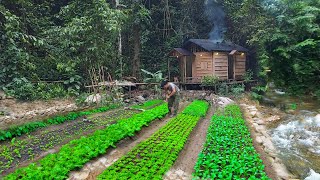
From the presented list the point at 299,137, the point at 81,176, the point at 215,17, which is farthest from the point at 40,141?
the point at 215,17

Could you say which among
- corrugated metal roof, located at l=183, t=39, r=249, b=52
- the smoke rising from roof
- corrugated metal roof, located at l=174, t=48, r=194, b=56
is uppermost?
the smoke rising from roof

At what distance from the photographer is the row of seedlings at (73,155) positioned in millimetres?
5349

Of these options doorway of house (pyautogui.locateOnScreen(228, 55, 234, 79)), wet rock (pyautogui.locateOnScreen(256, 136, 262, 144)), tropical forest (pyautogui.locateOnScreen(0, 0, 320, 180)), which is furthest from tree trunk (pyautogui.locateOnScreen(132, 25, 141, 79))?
wet rock (pyautogui.locateOnScreen(256, 136, 262, 144))

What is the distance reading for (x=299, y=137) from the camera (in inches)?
424

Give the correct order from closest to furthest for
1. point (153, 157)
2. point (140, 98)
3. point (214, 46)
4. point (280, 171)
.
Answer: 1. point (280, 171)
2. point (153, 157)
3. point (140, 98)
4. point (214, 46)

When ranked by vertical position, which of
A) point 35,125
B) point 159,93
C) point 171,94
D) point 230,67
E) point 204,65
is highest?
point 204,65

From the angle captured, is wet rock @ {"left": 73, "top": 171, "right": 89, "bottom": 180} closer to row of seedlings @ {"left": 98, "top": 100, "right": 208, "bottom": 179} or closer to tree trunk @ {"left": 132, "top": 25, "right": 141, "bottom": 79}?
row of seedlings @ {"left": 98, "top": 100, "right": 208, "bottom": 179}

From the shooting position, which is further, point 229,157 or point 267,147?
point 267,147

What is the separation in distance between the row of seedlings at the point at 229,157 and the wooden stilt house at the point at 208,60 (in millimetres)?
14347

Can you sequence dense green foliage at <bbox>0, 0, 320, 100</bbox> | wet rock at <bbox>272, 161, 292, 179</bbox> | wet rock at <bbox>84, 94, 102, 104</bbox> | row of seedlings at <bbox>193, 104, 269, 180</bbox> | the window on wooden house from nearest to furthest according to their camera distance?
1. row of seedlings at <bbox>193, 104, 269, 180</bbox>
2. wet rock at <bbox>272, 161, 292, 179</bbox>
3. wet rock at <bbox>84, 94, 102, 104</bbox>
4. dense green foliage at <bbox>0, 0, 320, 100</bbox>
5. the window on wooden house

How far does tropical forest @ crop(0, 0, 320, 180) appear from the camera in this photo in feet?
22.0

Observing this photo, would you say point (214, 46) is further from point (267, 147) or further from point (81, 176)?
point (81, 176)

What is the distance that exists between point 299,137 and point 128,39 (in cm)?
2065

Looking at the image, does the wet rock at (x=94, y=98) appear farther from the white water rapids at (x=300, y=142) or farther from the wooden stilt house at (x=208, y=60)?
the wooden stilt house at (x=208, y=60)
